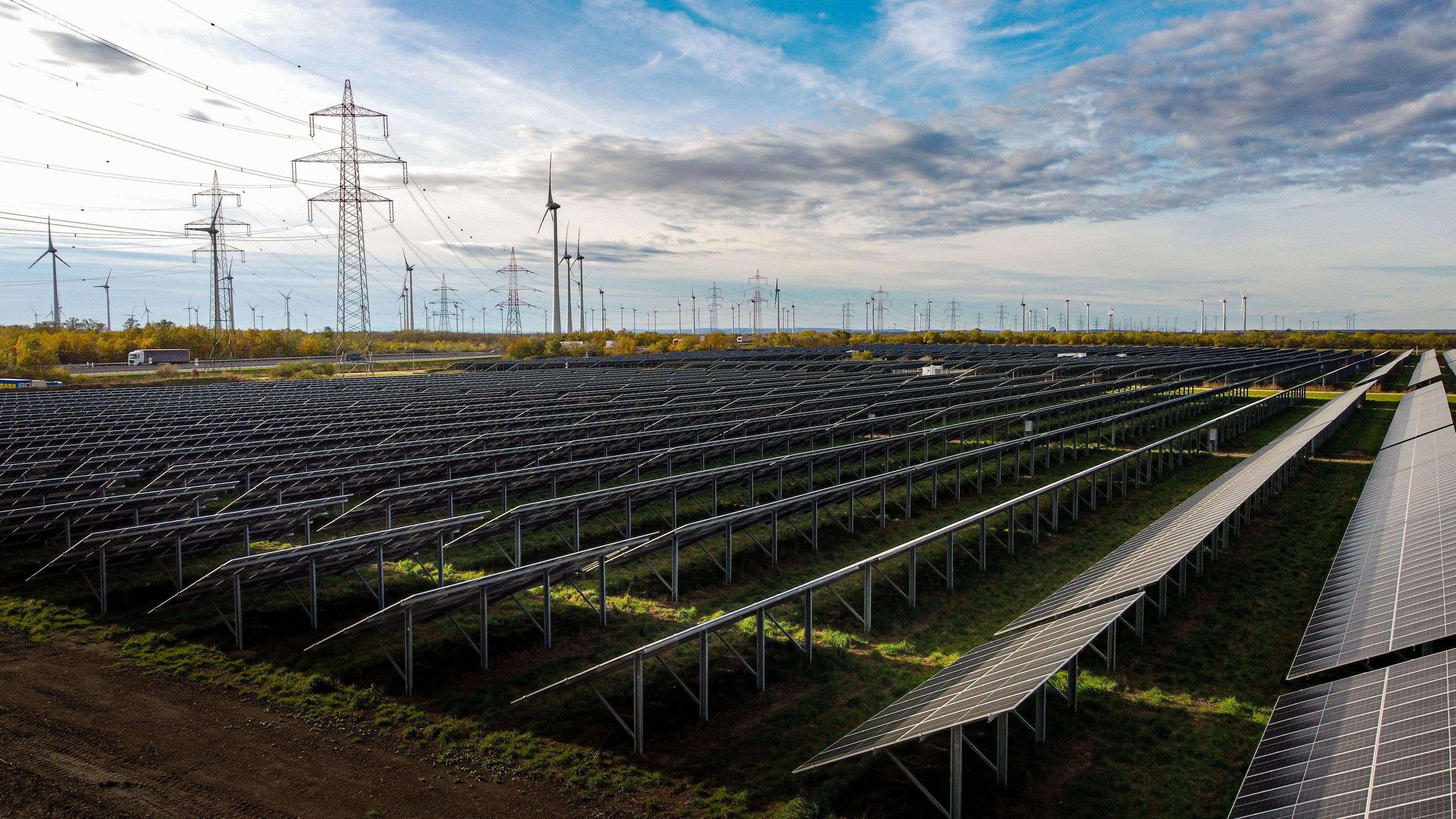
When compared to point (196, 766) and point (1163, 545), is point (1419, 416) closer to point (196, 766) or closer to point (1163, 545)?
point (1163, 545)

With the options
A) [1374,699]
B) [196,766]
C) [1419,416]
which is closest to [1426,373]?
[1419,416]

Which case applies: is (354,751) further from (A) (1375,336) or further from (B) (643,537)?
(A) (1375,336)

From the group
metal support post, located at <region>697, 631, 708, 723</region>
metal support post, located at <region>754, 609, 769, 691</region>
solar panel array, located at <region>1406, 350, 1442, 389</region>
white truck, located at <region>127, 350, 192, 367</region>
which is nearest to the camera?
metal support post, located at <region>697, 631, 708, 723</region>

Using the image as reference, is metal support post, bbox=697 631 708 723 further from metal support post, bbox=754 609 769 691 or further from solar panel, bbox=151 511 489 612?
solar panel, bbox=151 511 489 612

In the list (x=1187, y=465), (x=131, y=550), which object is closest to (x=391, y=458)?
(x=131, y=550)

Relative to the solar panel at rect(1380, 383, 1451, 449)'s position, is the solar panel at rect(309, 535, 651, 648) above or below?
below

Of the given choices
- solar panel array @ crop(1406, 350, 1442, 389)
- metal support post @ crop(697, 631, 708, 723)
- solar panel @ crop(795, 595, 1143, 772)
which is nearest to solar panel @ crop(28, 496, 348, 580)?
metal support post @ crop(697, 631, 708, 723)
